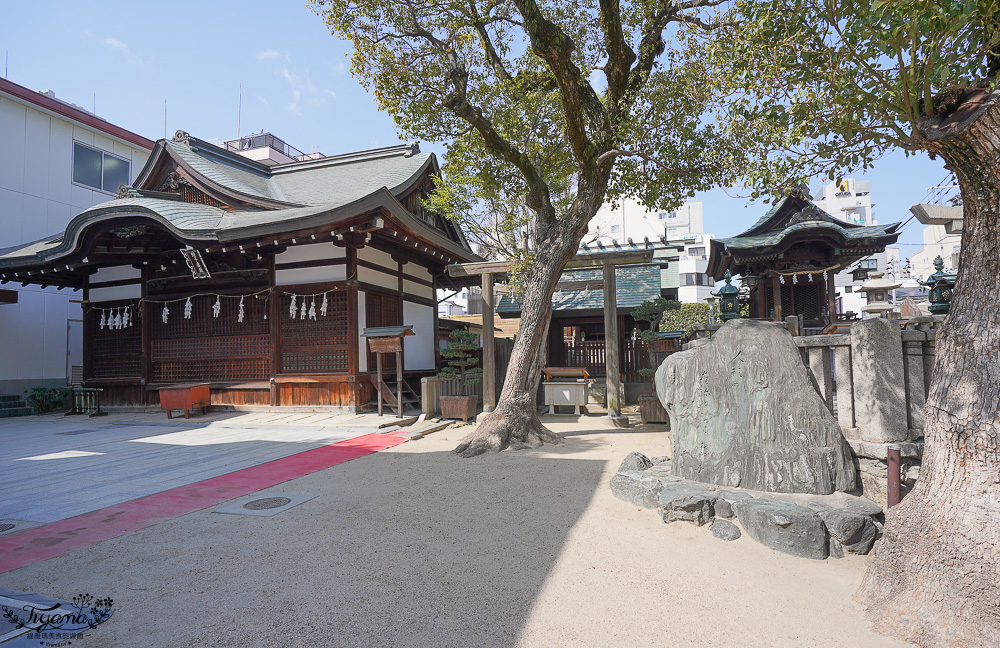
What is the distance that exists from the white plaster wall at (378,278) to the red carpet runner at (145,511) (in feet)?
17.8

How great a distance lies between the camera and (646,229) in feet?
134

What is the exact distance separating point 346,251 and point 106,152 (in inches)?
541

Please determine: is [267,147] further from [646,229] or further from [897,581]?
[897,581]

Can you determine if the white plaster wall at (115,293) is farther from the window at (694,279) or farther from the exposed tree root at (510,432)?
the window at (694,279)

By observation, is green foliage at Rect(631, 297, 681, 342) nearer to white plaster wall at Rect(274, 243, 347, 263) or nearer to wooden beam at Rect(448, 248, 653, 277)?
wooden beam at Rect(448, 248, 653, 277)

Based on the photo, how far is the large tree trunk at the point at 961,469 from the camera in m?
2.70

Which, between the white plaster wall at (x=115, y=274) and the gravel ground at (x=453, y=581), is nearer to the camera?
the gravel ground at (x=453, y=581)

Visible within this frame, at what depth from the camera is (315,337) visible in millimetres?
12188

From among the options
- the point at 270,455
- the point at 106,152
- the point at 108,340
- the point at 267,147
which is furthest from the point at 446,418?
the point at 267,147

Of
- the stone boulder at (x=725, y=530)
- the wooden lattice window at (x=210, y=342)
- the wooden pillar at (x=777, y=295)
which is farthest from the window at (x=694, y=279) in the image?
the stone boulder at (x=725, y=530)

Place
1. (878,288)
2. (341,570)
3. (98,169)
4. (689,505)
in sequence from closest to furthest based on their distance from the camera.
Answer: (341,570) < (689,505) < (878,288) < (98,169)

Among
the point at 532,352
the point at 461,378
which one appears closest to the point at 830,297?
the point at 461,378

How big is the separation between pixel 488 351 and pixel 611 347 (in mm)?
2654

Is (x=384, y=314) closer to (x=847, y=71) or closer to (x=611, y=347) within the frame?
(x=611, y=347)
